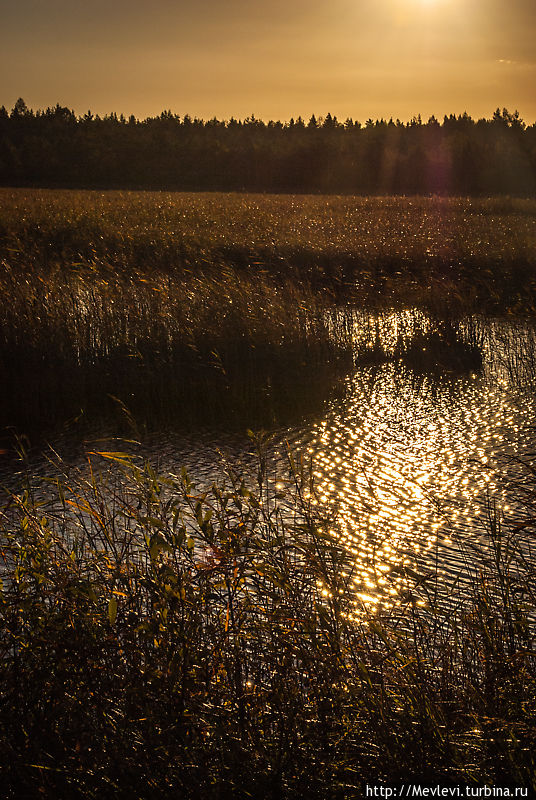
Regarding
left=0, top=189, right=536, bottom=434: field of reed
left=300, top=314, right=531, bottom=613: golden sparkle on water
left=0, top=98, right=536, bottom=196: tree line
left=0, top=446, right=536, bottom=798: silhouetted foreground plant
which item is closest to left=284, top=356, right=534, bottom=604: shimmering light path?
left=300, top=314, right=531, bottom=613: golden sparkle on water

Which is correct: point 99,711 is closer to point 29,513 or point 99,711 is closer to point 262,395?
point 29,513

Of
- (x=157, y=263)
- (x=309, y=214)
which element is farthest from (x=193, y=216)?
(x=157, y=263)

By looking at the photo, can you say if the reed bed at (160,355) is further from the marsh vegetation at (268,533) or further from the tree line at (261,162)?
the tree line at (261,162)

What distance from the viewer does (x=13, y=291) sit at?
10305mm

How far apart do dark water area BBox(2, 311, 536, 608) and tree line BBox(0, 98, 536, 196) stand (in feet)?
160

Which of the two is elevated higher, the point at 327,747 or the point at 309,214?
the point at 309,214

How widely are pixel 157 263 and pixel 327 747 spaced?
16.6 m

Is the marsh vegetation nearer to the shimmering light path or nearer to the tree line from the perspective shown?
the shimmering light path

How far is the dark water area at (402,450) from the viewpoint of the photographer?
5152 millimetres

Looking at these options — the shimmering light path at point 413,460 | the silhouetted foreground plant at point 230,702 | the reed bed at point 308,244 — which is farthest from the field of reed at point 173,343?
the silhouetted foreground plant at point 230,702

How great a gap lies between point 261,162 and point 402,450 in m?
63.0

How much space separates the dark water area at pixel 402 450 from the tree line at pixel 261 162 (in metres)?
→ 48.8

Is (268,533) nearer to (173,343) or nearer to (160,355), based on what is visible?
(160,355)

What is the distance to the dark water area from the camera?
203 inches
